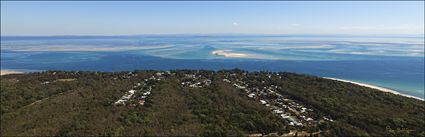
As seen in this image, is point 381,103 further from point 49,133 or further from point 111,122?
point 49,133

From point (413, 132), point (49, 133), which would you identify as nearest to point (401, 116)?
point (413, 132)

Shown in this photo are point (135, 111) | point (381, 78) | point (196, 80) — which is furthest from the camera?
point (381, 78)

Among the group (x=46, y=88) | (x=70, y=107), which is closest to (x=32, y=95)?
(x=46, y=88)

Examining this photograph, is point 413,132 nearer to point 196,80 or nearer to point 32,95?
point 196,80

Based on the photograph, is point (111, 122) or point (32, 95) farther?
point (32, 95)

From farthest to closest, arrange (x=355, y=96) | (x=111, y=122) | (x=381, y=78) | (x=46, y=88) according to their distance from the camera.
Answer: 1. (x=381, y=78)
2. (x=46, y=88)
3. (x=355, y=96)
4. (x=111, y=122)

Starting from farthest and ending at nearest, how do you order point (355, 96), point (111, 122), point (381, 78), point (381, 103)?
point (381, 78)
point (355, 96)
point (381, 103)
point (111, 122)
